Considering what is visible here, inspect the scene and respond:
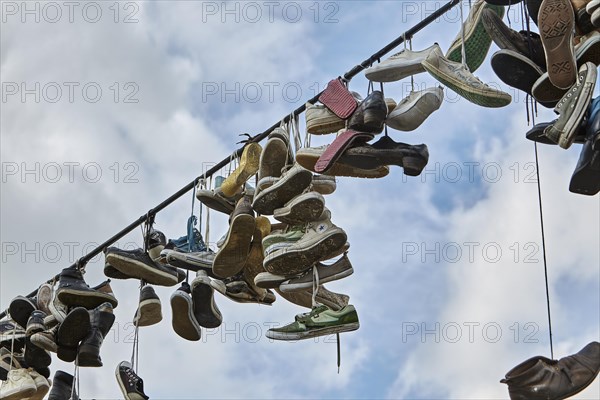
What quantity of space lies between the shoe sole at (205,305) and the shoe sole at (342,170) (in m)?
1.11

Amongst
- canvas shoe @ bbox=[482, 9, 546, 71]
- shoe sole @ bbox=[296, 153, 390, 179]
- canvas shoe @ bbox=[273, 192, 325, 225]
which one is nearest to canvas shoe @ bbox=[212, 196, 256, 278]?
canvas shoe @ bbox=[273, 192, 325, 225]

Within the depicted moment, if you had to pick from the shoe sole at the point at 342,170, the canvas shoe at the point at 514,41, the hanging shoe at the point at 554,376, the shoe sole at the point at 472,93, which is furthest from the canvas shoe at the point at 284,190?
the hanging shoe at the point at 554,376

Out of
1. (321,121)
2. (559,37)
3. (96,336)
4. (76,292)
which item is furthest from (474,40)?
(96,336)

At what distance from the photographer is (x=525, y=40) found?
550cm

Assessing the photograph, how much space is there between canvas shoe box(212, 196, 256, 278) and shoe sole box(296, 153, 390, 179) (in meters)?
0.55

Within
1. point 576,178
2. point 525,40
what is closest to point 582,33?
point 525,40

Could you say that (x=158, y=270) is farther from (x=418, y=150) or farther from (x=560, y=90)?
(x=560, y=90)

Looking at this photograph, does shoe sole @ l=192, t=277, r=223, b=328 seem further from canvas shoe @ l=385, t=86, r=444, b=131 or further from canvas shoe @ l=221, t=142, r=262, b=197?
canvas shoe @ l=385, t=86, r=444, b=131

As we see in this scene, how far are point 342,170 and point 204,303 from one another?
1371mm

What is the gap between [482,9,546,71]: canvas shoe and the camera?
5.45 m

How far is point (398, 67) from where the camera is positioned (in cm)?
589

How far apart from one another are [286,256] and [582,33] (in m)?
1.70

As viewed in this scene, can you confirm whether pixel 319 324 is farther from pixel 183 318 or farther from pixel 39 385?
pixel 39 385

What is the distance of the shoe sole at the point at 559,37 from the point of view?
5.21 meters
